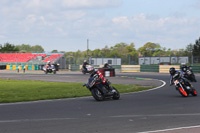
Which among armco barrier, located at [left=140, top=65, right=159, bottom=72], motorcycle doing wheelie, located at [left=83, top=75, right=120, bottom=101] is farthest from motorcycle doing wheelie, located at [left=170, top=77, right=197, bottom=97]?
armco barrier, located at [left=140, top=65, right=159, bottom=72]

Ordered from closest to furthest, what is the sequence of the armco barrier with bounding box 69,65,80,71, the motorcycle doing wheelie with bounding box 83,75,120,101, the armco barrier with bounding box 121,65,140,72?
the motorcycle doing wheelie with bounding box 83,75,120,101
the armco barrier with bounding box 121,65,140,72
the armco barrier with bounding box 69,65,80,71

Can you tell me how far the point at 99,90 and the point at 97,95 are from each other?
270 mm

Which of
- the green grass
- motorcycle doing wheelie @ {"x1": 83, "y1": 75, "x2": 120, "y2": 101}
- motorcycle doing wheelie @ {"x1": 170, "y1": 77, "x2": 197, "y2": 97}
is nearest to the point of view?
Answer: motorcycle doing wheelie @ {"x1": 83, "y1": 75, "x2": 120, "y2": 101}

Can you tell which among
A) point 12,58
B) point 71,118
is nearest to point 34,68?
point 12,58

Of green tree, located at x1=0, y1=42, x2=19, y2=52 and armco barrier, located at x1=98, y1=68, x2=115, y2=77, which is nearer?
armco barrier, located at x1=98, y1=68, x2=115, y2=77

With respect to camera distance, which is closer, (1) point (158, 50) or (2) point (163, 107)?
(2) point (163, 107)

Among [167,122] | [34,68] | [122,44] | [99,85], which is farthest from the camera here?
[122,44]

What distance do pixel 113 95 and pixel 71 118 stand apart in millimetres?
4594

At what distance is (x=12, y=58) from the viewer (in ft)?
230

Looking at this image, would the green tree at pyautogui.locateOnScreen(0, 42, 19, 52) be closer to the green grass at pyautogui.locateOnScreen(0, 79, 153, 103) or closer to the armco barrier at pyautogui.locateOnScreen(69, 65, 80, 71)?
the armco barrier at pyautogui.locateOnScreen(69, 65, 80, 71)

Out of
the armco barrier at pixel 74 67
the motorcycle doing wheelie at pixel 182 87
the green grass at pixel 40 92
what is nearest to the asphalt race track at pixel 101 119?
the motorcycle doing wheelie at pixel 182 87

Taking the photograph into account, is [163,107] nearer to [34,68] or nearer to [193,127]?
[193,127]

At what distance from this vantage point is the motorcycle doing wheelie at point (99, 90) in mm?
12070

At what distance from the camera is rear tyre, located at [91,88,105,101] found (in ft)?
39.9
